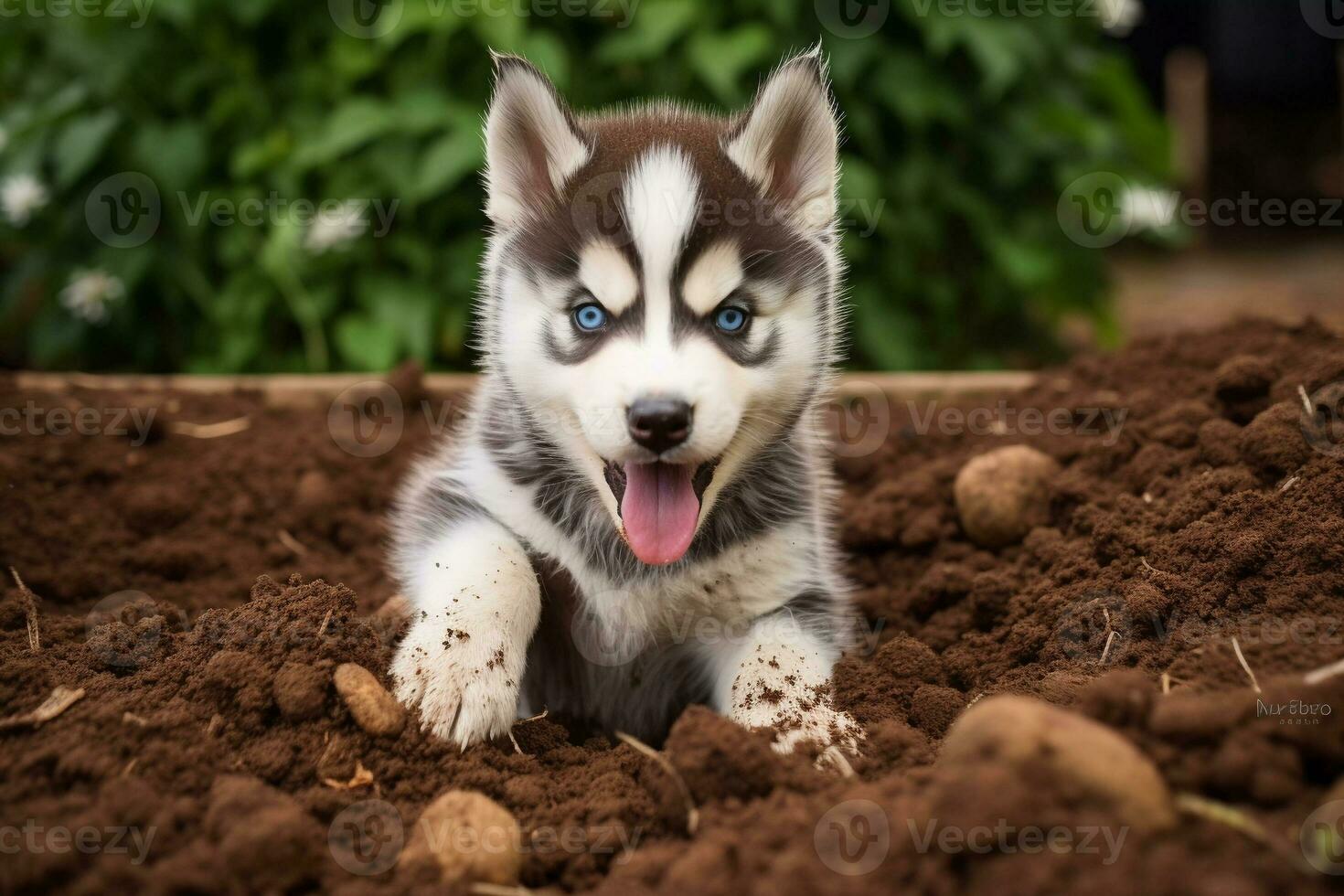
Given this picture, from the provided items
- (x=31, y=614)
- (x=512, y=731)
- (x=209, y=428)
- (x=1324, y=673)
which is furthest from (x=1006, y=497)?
(x=209, y=428)

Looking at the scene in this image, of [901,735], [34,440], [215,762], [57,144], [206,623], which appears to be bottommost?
[901,735]

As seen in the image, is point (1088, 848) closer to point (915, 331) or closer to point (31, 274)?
point (915, 331)

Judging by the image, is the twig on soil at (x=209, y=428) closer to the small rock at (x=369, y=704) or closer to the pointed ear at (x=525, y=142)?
the pointed ear at (x=525, y=142)

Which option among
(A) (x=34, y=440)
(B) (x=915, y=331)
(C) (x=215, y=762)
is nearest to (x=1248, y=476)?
(C) (x=215, y=762)

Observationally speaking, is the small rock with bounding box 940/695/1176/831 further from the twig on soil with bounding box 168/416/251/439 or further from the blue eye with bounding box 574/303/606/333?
the twig on soil with bounding box 168/416/251/439

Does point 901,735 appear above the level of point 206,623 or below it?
below

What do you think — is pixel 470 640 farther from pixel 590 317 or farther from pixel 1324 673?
pixel 1324 673
